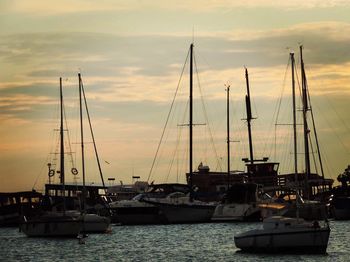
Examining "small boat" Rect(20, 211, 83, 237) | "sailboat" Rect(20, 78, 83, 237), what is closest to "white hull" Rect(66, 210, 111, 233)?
"sailboat" Rect(20, 78, 83, 237)

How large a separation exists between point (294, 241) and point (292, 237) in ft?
1.06

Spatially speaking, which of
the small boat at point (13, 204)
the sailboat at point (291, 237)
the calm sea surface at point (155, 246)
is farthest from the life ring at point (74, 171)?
the sailboat at point (291, 237)

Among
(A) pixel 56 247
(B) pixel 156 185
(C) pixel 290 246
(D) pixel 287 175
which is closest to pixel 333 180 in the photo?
(D) pixel 287 175

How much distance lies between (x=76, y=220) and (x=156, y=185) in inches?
1489

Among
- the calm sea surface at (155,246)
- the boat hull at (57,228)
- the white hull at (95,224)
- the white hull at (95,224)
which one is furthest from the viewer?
the white hull at (95,224)

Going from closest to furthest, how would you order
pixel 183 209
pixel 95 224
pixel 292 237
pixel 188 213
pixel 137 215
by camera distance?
1. pixel 292 237
2. pixel 95 224
3. pixel 188 213
4. pixel 183 209
5. pixel 137 215

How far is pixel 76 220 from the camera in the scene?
101688mm

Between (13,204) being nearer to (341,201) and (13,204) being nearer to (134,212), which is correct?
(134,212)

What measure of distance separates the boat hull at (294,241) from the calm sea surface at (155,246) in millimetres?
656

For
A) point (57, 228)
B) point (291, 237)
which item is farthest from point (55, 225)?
point (291, 237)

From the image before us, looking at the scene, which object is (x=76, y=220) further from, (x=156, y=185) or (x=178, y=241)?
(x=156, y=185)

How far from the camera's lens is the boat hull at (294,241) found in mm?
75875

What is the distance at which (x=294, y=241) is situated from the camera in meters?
76.0

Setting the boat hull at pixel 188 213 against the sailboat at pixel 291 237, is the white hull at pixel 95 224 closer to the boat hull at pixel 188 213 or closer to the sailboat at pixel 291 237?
the boat hull at pixel 188 213
